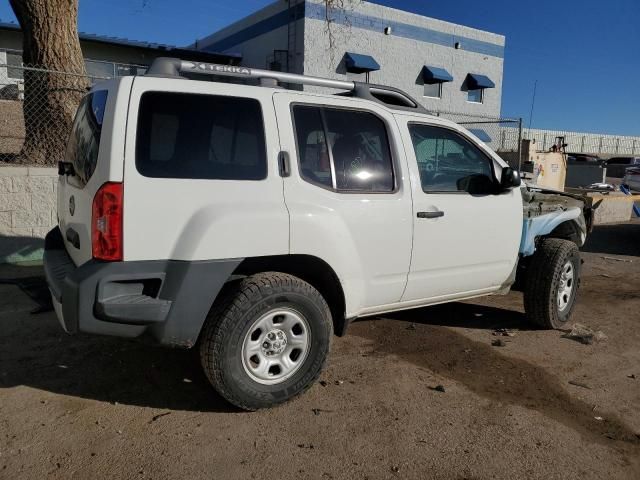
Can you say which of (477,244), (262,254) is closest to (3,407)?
(262,254)

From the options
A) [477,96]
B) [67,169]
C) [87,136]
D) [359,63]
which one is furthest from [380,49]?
[87,136]

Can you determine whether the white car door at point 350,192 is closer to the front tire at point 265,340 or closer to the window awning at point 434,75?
the front tire at point 265,340

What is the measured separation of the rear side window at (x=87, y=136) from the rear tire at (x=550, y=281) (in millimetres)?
3860

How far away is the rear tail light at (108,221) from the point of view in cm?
285

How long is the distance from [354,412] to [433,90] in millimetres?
21204

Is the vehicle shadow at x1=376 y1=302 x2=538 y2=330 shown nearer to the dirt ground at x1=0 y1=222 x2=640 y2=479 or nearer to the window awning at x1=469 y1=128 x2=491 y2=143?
the dirt ground at x1=0 y1=222 x2=640 y2=479

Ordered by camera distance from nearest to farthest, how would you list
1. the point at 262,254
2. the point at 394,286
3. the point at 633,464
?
the point at 633,464 → the point at 262,254 → the point at 394,286

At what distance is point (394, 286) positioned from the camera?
389cm

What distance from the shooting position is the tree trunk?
764 cm

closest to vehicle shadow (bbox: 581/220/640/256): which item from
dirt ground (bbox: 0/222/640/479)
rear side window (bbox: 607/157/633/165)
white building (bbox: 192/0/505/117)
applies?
dirt ground (bbox: 0/222/640/479)

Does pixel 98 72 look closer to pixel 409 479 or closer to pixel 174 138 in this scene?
pixel 174 138

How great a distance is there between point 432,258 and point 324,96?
4.64ft

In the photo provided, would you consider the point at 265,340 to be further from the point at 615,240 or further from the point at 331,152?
the point at 615,240

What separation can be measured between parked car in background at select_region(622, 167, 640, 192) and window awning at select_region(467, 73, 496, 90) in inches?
317
